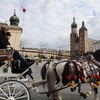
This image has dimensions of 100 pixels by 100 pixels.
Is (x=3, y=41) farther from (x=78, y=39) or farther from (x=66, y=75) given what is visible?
(x=78, y=39)

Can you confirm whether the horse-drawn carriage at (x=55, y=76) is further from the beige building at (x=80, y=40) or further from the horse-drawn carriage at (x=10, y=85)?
the beige building at (x=80, y=40)

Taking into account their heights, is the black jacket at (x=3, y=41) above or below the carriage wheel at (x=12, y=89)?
above

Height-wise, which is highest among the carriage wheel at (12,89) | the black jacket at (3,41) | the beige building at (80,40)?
the beige building at (80,40)

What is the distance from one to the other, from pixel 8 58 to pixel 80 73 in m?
1.81

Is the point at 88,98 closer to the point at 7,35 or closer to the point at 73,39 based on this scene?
the point at 7,35

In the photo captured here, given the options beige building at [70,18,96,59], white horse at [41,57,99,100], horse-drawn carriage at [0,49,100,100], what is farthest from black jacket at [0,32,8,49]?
beige building at [70,18,96,59]

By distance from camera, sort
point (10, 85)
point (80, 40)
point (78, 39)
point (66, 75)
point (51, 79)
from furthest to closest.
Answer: point (78, 39) < point (80, 40) < point (51, 79) < point (66, 75) < point (10, 85)

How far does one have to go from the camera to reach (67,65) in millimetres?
3844

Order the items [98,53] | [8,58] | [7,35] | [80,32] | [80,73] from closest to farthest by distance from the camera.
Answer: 1. [8,58]
2. [80,73]
3. [7,35]
4. [98,53]
5. [80,32]

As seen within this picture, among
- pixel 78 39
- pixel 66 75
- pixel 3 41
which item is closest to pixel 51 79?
pixel 66 75

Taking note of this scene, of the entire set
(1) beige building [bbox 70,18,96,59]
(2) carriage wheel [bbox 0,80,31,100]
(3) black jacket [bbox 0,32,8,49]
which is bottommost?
(2) carriage wheel [bbox 0,80,31,100]

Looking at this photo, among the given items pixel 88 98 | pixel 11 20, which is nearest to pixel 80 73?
pixel 88 98

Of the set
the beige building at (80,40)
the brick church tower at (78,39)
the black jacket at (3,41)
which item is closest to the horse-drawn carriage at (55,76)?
the black jacket at (3,41)

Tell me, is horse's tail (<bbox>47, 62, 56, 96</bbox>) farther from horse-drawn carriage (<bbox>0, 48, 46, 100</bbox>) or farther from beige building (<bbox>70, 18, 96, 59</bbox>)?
beige building (<bbox>70, 18, 96, 59</bbox>)
